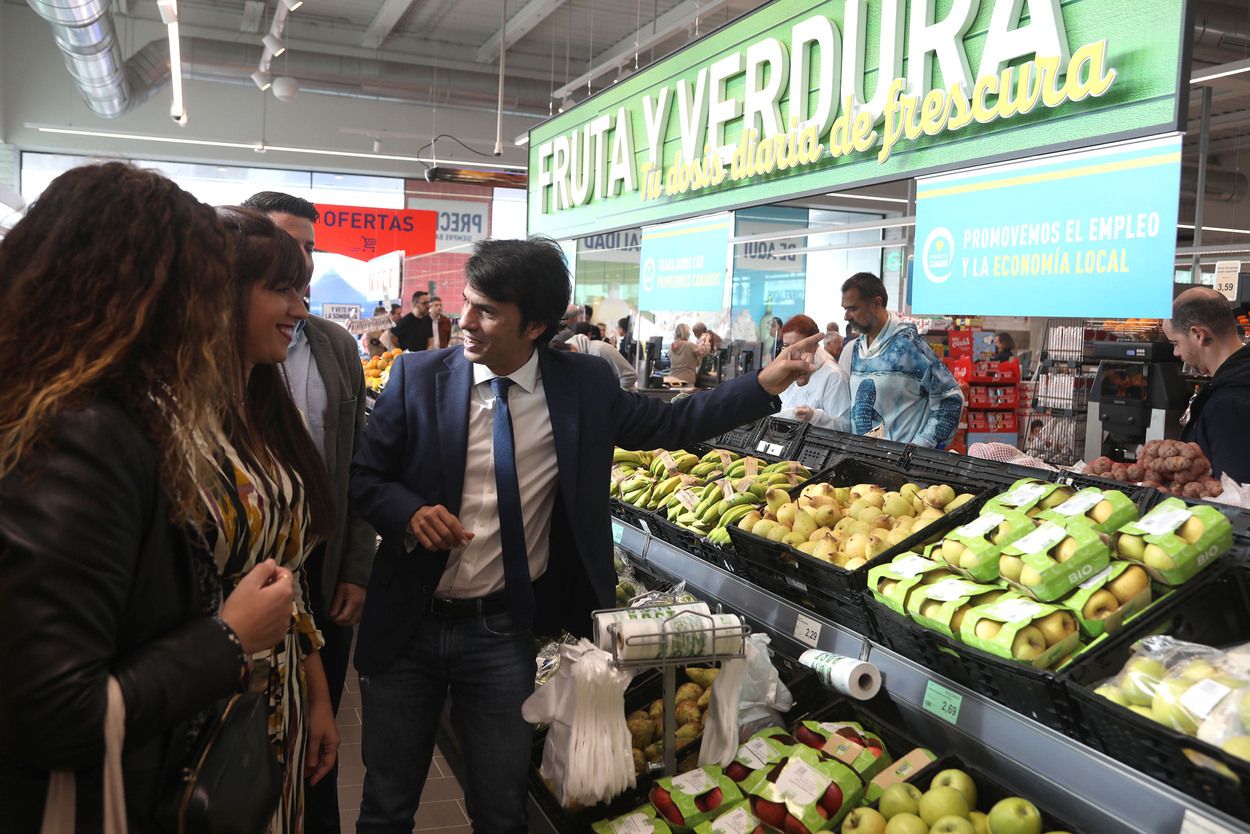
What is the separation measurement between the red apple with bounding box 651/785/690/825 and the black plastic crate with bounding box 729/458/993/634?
0.56m

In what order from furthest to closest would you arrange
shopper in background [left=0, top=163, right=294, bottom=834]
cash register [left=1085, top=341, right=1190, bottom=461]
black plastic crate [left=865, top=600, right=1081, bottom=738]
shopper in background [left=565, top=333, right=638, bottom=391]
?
shopper in background [left=565, top=333, right=638, bottom=391] < cash register [left=1085, top=341, right=1190, bottom=461] < black plastic crate [left=865, top=600, right=1081, bottom=738] < shopper in background [left=0, top=163, right=294, bottom=834]

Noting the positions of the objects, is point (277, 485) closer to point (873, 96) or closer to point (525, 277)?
point (525, 277)

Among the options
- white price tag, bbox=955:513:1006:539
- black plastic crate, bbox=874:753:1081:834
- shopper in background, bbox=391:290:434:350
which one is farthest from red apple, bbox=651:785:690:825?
shopper in background, bbox=391:290:434:350

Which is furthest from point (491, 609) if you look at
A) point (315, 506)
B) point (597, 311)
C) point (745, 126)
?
point (597, 311)

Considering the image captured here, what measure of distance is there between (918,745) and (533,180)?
23.1 feet

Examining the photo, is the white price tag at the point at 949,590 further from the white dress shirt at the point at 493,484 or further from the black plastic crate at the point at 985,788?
the white dress shirt at the point at 493,484

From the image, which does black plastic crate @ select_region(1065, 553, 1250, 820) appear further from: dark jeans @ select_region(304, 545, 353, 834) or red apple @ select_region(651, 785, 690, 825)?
dark jeans @ select_region(304, 545, 353, 834)

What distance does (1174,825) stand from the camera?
145 centimetres

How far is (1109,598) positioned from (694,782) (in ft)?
3.01

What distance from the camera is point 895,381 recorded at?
15.3 feet

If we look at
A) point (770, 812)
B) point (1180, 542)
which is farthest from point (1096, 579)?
point (770, 812)

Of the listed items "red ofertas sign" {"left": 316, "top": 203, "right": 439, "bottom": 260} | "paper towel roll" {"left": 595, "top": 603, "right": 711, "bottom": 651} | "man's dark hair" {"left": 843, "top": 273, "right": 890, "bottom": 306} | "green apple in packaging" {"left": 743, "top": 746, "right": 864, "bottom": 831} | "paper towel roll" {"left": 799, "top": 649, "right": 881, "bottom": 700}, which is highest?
"red ofertas sign" {"left": 316, "top": 203, "right": 439, "bottom": 260}

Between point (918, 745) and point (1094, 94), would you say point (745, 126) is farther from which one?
point (918, 745)

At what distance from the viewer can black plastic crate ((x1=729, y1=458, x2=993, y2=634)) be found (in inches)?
85.0
